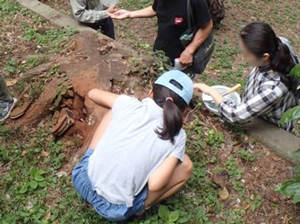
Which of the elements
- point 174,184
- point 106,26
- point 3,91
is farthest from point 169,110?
point 106,26

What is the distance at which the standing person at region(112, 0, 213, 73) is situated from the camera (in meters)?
3.48

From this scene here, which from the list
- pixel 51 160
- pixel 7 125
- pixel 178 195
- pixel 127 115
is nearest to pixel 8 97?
pixel 7 125

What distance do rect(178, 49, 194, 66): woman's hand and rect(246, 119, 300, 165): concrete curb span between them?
30.8 inches

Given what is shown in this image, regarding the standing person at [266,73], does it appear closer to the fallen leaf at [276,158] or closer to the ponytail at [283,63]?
the ponytail at [283,63]

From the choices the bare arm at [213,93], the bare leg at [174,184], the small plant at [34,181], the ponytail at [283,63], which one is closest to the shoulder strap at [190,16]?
the bare arm at [213,93]

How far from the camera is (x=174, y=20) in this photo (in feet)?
11.8

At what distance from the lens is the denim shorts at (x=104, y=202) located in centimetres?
253

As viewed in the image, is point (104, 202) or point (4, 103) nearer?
point (104, 202)

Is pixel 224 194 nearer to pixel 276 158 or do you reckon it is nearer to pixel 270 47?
pixel 276 158

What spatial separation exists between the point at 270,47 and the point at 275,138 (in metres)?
0.73

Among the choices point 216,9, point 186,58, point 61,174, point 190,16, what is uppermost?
point 190,16

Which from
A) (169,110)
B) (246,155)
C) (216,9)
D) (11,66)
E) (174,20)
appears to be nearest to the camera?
(169,110)

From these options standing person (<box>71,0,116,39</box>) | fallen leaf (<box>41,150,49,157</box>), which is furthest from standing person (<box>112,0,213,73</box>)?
fallen leaf (<box>41,150,49,157</box>)

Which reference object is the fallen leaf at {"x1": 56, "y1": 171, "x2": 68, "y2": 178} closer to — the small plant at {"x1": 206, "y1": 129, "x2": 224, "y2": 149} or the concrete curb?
the small plant at {"x1": 206, "y1": 129, "x2": 224, "y2": 149}
